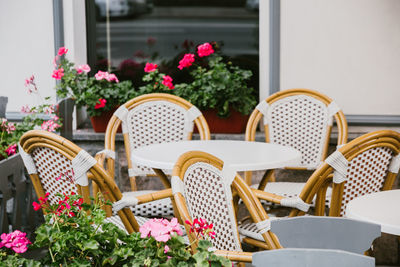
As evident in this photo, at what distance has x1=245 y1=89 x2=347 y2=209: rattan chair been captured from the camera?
3.55 m

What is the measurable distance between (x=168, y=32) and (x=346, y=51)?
4.24 feet

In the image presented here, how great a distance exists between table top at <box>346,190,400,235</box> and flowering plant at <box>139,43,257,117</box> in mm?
1727

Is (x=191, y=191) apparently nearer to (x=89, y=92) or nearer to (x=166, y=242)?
(x=166, y=242)

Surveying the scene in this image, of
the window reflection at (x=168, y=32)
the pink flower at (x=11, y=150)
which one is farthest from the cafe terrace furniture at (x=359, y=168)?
the window reflection at (x=168, y=32)

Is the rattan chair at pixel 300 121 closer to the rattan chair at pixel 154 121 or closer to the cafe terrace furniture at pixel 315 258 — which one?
the rattan chair at pixel 154 121

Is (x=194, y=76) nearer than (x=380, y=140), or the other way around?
Answer: (x=380, y=140)

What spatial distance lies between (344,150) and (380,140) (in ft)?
0.62

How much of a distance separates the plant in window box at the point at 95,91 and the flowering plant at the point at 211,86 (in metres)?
0.16

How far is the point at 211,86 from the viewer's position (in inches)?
148

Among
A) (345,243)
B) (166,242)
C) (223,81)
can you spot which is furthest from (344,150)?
(223,81)

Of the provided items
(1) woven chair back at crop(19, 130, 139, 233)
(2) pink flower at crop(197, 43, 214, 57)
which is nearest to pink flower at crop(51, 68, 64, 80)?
(2) pink flower at crop(197, 43, 214, 57)

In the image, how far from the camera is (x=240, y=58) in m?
4.09

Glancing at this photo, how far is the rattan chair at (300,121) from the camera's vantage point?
3549 millimetres

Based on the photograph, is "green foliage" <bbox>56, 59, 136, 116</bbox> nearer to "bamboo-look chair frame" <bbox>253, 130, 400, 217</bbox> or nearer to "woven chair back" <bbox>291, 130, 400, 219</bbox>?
"bamboo-look chair frame" <bbox>253, 130, 400, 217</bbox>
